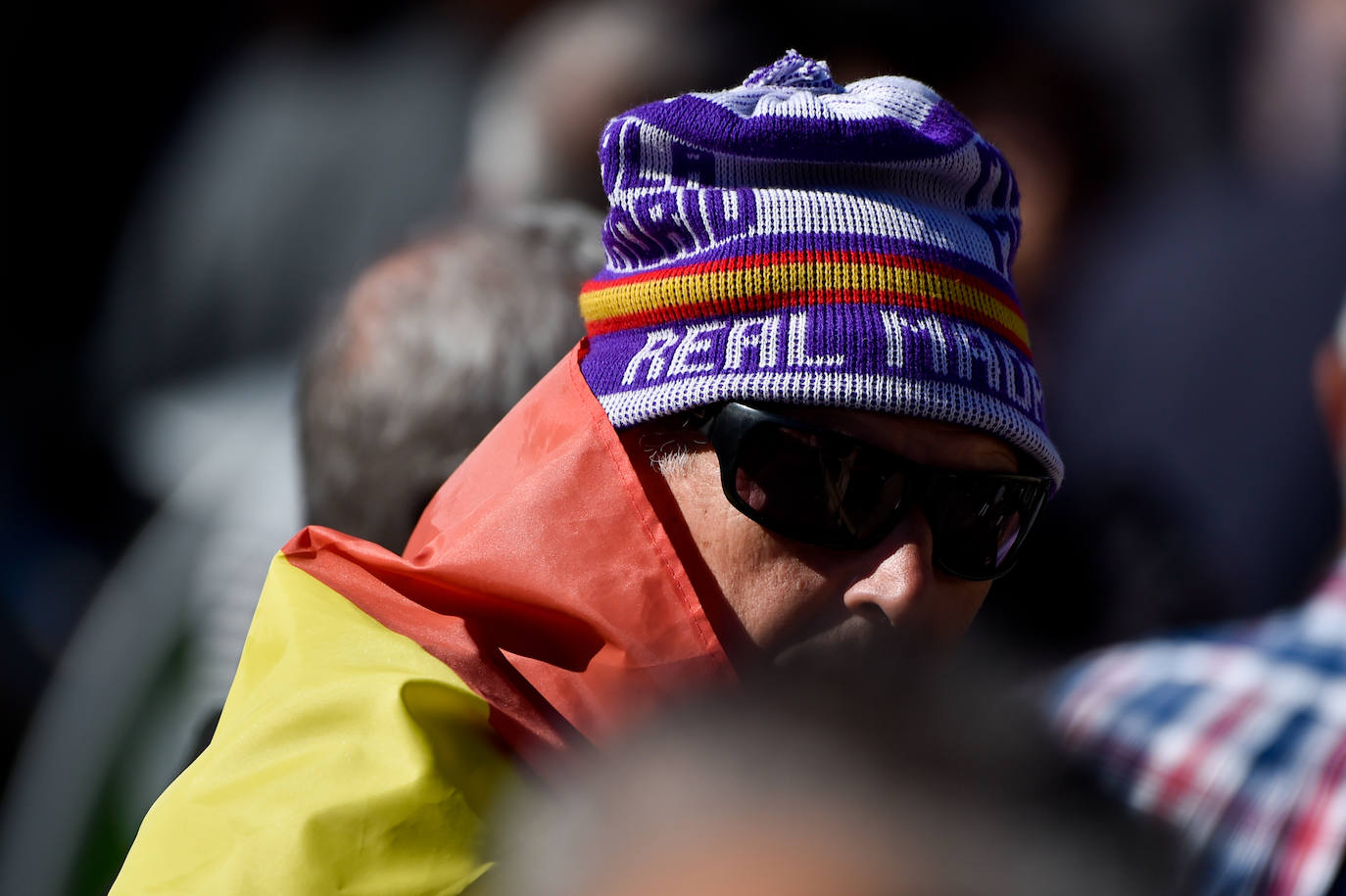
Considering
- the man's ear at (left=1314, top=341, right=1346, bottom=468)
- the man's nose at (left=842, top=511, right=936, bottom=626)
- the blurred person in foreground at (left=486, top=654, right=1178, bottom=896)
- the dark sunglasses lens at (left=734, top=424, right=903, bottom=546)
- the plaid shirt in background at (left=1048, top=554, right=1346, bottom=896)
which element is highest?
the blurred person in foreground at (left=486, top=654, right=1178, bottom=896)

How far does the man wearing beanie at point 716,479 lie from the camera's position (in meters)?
1.55

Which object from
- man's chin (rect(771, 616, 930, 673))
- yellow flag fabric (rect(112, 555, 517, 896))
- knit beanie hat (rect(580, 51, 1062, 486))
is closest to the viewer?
yellow flag fabric (rect(112, 555, 517, 896))

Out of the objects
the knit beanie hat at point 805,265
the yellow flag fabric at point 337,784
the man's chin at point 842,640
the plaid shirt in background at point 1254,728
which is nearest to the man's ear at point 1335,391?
the plaid shirt in background at point 1254,728

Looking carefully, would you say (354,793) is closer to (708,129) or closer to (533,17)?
(708,129)

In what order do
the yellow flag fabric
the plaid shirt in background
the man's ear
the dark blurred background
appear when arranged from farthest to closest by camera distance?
1. the dark blurred background
2. the man's ear
3. the plaid shirt in background
4. the yellow flag fabric

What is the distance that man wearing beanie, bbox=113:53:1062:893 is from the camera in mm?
1551

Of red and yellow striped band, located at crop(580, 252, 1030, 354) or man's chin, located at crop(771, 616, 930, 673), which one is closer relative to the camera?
man's chin, located at crop(771, 616, 930, 673)

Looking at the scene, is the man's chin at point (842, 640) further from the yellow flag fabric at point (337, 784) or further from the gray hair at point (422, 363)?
the gray hair at point (422, 363)

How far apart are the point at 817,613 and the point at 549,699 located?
0.33 metres

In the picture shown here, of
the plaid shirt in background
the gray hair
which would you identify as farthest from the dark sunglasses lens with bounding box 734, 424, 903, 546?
the gray hair

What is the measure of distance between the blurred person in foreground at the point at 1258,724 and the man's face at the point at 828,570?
251 mm

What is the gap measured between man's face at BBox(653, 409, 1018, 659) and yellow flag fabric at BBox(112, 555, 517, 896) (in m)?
0.35

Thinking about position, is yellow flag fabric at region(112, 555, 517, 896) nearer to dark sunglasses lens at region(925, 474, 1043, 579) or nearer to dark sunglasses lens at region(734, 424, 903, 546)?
dark sunglasses lens at region(734, 424, 903, 546)

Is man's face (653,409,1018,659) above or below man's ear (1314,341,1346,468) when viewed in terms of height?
above
